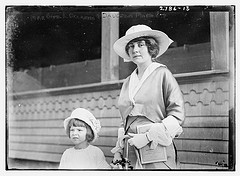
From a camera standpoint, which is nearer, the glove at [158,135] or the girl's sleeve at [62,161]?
the glove at [158,135]

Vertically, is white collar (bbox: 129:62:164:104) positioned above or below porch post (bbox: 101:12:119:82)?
below

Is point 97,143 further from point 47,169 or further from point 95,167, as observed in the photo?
point 47,169

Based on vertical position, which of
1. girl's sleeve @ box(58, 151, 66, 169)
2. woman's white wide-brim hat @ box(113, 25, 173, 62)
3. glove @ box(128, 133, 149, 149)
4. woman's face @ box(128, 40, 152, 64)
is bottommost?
girl's sleeve @ box(58, 151, 66, 169)

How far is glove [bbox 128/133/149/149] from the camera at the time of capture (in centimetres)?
266

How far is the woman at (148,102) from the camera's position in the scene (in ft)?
8.73

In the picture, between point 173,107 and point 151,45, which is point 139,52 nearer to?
point 151,45

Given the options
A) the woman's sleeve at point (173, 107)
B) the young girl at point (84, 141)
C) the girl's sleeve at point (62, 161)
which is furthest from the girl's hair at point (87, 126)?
the woman's sleeve at point (173, 107)

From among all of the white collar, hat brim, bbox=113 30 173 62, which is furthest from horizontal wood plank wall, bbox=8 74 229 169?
hat brim, bbox=113 30 173 62

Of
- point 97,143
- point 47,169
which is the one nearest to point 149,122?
point 97,143

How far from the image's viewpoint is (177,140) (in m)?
2.68

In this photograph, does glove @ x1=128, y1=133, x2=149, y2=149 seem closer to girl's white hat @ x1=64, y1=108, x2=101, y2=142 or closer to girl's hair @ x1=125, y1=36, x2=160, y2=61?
girl's white hat @ x1=64, y1=108, x2=101, y2=142

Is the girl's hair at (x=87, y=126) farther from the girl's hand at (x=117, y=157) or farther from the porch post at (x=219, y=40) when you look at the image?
the porch post at (x=219, y=40)

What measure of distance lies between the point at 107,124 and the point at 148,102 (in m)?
0.34

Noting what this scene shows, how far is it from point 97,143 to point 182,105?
0.66 metres
